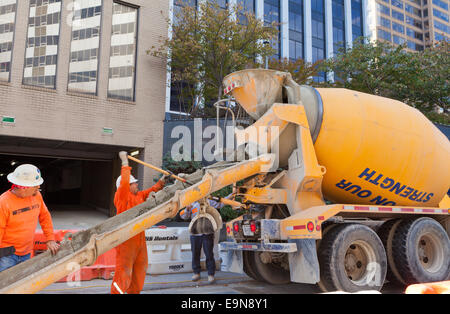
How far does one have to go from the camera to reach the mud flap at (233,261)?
262 inches

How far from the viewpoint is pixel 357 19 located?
3628 centimetres

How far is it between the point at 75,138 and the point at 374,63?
47.0ft

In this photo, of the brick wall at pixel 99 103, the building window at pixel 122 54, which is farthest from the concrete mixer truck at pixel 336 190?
the building window at pixel 122 54

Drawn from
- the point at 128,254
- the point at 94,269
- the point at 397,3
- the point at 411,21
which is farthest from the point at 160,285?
the point at 411,21

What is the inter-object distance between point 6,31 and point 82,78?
2.89 m

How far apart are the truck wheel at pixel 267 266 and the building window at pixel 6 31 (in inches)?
429

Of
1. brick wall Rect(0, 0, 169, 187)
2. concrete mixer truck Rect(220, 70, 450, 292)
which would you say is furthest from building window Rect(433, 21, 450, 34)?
concrete mixer truck Rect(220, 70, 450, 292)

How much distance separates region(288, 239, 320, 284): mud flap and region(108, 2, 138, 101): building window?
425 inches

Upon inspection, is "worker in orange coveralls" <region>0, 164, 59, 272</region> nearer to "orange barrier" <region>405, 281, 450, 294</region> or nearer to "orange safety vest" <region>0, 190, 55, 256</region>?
"orange safety vest" <region>0, 190, 55, 256</region>

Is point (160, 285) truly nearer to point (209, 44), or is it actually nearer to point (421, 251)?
point (421, 251)
